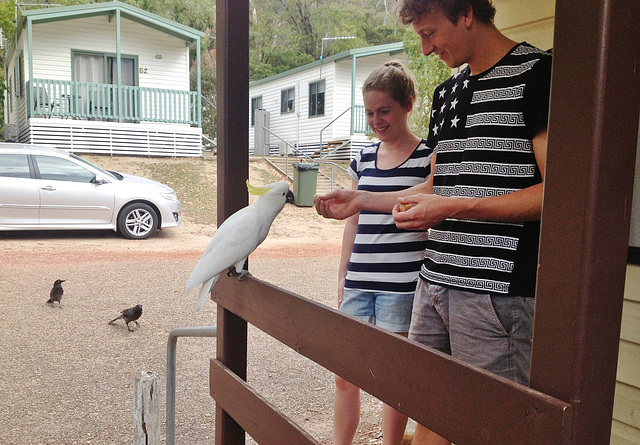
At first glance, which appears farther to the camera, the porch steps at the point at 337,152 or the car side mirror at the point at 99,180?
the porch steps at the point at 337,152

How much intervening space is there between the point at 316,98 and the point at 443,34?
1752 cm

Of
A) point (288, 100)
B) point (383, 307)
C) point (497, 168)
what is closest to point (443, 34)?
point (497, 168)

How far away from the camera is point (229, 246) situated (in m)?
1.88

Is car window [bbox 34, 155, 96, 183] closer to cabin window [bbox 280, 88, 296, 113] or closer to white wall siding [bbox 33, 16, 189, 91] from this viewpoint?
white wall siding [bbox 33, 16, 189, 91]

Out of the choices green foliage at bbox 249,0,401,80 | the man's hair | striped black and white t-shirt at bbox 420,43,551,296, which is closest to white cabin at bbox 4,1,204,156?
the man's hair

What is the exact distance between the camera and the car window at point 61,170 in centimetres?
883

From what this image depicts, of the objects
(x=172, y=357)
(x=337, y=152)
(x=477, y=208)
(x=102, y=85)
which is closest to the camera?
(x=477, y=208)

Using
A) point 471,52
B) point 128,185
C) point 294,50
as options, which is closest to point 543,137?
point 471,52

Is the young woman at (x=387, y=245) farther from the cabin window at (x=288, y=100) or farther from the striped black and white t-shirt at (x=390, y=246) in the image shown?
the cabin window at (x=288, y=100)

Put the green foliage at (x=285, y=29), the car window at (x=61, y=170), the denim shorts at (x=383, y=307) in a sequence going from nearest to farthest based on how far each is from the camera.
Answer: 1. the denim shorts at (x=383, y=307)
2. the car window at (x=61, y=170)
3. the green foliage at (x=285, y=29)

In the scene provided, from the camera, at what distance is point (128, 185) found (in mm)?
9133

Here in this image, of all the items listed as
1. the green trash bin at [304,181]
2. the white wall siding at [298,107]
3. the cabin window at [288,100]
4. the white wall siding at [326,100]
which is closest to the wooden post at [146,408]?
Answer: the green trash bin at [304,181]

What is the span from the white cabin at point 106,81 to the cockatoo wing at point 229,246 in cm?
1299

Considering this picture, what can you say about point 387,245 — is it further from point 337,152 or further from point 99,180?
point 337,152
